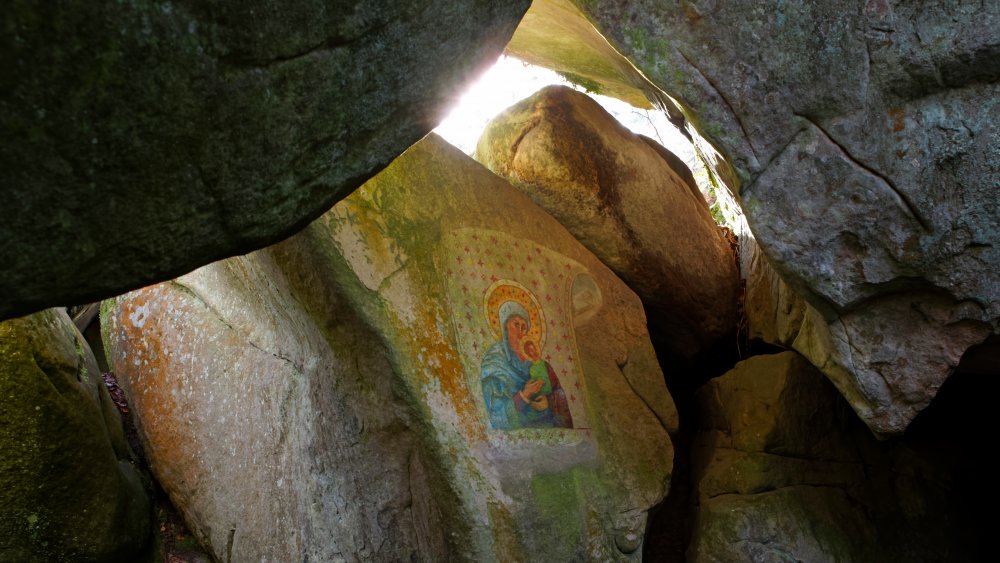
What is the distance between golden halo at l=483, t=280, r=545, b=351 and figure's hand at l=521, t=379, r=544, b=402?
216 millimetres

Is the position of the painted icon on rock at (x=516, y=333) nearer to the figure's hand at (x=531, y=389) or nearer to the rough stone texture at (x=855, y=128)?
the figure's hand at (x=531, y=389)

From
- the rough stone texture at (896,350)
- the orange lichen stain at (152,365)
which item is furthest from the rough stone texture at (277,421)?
the rough stone texture at (896,350)

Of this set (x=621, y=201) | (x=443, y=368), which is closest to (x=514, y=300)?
(x=443, y=368)

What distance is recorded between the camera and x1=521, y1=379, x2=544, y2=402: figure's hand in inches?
186

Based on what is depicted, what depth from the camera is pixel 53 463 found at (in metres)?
4.21

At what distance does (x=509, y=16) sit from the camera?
277cm

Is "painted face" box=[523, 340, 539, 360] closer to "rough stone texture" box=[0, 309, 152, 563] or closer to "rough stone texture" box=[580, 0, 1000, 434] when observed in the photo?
"rough stone texture" box=[580, 0, 1000, 434]

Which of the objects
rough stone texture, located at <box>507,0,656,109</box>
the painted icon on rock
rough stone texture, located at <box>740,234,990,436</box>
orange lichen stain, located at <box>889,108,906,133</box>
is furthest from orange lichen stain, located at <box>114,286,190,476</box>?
orange lichen stain, located at <box>889,108,906,133</box>

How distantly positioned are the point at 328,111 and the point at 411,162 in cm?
237

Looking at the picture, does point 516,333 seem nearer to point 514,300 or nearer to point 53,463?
point 514,300

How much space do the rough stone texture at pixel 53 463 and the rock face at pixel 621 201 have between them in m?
2.83

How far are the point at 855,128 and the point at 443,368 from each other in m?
2.20

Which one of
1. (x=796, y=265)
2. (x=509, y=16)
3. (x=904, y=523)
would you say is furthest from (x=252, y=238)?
(x=904, y=523)

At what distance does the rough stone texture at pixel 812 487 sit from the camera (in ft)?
17.0
